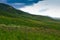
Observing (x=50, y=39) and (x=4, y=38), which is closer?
(x=4, y=38)

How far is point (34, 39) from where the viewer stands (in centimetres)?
2542

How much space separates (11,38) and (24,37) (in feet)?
6.66

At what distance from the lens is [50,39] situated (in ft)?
87.0

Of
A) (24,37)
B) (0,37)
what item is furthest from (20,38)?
(0,37)

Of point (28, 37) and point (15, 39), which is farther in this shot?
point (28, 37)

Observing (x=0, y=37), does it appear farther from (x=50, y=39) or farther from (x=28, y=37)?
(x=50, y=39)

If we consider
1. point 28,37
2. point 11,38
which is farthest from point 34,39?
point 11,38

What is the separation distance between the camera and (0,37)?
81.7ft

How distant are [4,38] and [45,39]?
17.1 feet

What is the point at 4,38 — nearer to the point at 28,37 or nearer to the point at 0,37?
the point at 0,37

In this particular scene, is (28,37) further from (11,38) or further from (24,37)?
(11,38)

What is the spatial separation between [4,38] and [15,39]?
1357mm

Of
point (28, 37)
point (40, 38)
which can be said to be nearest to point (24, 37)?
point (28, 37)

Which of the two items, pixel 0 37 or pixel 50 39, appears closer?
pixel 0 37
